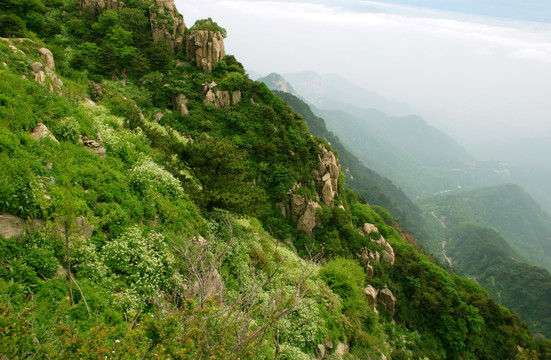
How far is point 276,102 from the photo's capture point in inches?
1117

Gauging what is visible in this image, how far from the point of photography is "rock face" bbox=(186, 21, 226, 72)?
2805cm

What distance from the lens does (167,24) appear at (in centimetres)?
2852

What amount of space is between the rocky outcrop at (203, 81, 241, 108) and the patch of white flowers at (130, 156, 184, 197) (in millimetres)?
14668

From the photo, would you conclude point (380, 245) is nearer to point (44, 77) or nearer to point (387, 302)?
point (387, 302)

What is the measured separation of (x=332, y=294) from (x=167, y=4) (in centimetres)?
3260

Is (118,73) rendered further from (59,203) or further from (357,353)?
(357,353)

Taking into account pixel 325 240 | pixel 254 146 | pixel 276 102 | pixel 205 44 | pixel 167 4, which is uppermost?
pixel 167 4

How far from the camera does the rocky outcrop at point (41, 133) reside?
30.0 feet

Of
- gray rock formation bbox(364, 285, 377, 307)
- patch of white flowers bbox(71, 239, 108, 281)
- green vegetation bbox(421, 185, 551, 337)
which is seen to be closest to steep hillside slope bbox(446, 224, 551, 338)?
green vegetation bbox(421, 185, 551, 337)

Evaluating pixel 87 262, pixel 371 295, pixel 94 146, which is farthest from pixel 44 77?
pixel 371 295

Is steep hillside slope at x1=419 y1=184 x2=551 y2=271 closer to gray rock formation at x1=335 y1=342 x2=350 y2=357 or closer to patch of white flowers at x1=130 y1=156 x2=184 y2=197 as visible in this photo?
gray rock formation at x1=335 y1=342 x2=350 y2=357

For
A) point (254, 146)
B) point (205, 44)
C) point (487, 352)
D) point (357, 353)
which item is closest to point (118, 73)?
point (205, 44)

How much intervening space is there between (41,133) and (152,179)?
157 inches

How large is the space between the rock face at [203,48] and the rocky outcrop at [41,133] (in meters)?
21.0
